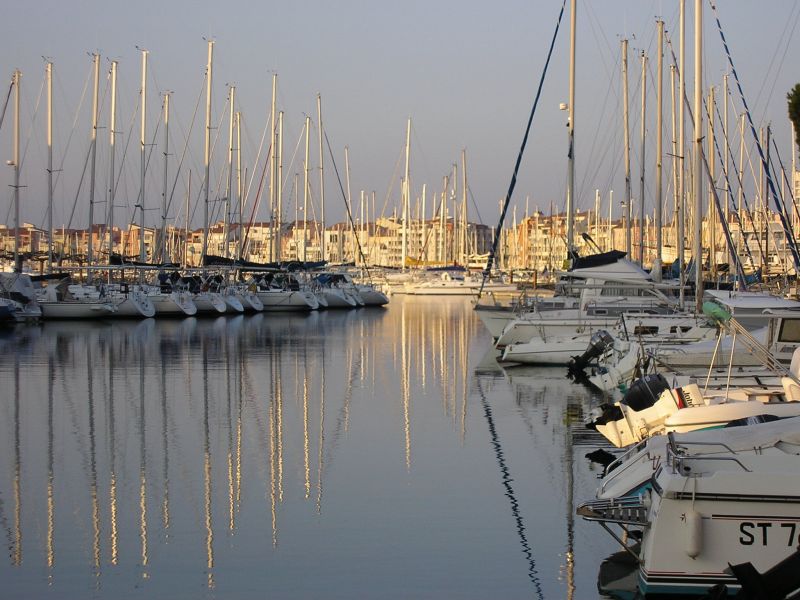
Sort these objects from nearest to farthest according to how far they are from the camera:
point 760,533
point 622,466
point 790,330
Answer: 1. point 760,533
2. point 622,466
3. point 790,330

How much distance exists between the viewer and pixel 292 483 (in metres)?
15.1

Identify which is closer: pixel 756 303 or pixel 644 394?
pixel 644 394

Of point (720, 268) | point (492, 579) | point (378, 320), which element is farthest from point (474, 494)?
point (378, 320)

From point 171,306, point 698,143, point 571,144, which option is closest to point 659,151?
point 571,144

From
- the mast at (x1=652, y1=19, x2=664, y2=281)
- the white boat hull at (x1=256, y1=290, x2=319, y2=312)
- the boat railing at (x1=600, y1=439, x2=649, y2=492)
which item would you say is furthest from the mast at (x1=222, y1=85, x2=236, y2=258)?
the boat railing at (x1=600, y1=439, x2=649, y2=492)

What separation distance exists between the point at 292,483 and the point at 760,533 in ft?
23.7

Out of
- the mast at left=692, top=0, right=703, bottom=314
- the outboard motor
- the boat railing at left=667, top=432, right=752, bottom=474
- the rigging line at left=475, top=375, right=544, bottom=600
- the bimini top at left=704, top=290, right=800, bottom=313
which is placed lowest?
the rigging line at left=475, top=375, right=544, bottom=600

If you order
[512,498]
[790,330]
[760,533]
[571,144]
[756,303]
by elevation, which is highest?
[571,144]

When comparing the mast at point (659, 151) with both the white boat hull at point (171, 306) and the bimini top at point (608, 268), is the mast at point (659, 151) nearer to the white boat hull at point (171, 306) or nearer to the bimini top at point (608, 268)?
the bimini top at point (608, 268)

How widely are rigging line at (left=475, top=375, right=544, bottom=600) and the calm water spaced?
3 cm

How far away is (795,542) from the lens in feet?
29.6

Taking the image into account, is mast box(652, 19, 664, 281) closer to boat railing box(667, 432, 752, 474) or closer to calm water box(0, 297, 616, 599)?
calm water box(0, 297, 616, 599)

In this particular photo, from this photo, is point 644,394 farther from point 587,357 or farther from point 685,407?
point 587,357

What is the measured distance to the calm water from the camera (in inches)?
428
